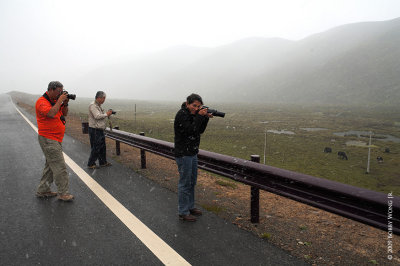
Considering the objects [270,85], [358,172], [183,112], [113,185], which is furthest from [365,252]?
[270,85]

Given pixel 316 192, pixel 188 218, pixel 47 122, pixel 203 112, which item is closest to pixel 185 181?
pixel 188 218

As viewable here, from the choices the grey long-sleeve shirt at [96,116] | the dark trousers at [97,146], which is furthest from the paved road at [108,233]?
the grey long-sleeve shirt at [96,116]

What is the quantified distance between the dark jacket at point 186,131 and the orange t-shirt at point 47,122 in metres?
2.22

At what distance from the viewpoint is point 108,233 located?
→ 12.1 ft

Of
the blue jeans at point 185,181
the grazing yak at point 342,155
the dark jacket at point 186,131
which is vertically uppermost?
the dark jacket at point 186,131

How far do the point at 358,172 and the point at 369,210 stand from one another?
14815 millimetres

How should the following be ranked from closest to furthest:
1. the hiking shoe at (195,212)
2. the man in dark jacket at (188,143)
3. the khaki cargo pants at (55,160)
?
1. the man in dark jacket at (188,143)
2. the hiking shoe at (195,212)
3. the khaki cargo pants at (55,160)

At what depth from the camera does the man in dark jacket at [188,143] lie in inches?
154

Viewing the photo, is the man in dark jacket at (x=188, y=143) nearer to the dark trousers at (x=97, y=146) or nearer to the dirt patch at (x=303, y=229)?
the dirt patch at (x=303, y=229)

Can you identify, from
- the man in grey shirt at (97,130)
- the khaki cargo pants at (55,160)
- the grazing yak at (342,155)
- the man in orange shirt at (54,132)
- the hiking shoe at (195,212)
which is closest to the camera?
A: the hiking shoe at (195,212)

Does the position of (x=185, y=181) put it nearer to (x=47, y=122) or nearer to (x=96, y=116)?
(x=47, y=122)

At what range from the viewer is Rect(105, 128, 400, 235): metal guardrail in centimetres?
271

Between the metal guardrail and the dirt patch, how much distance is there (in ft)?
1.42

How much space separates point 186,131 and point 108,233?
1.68m
